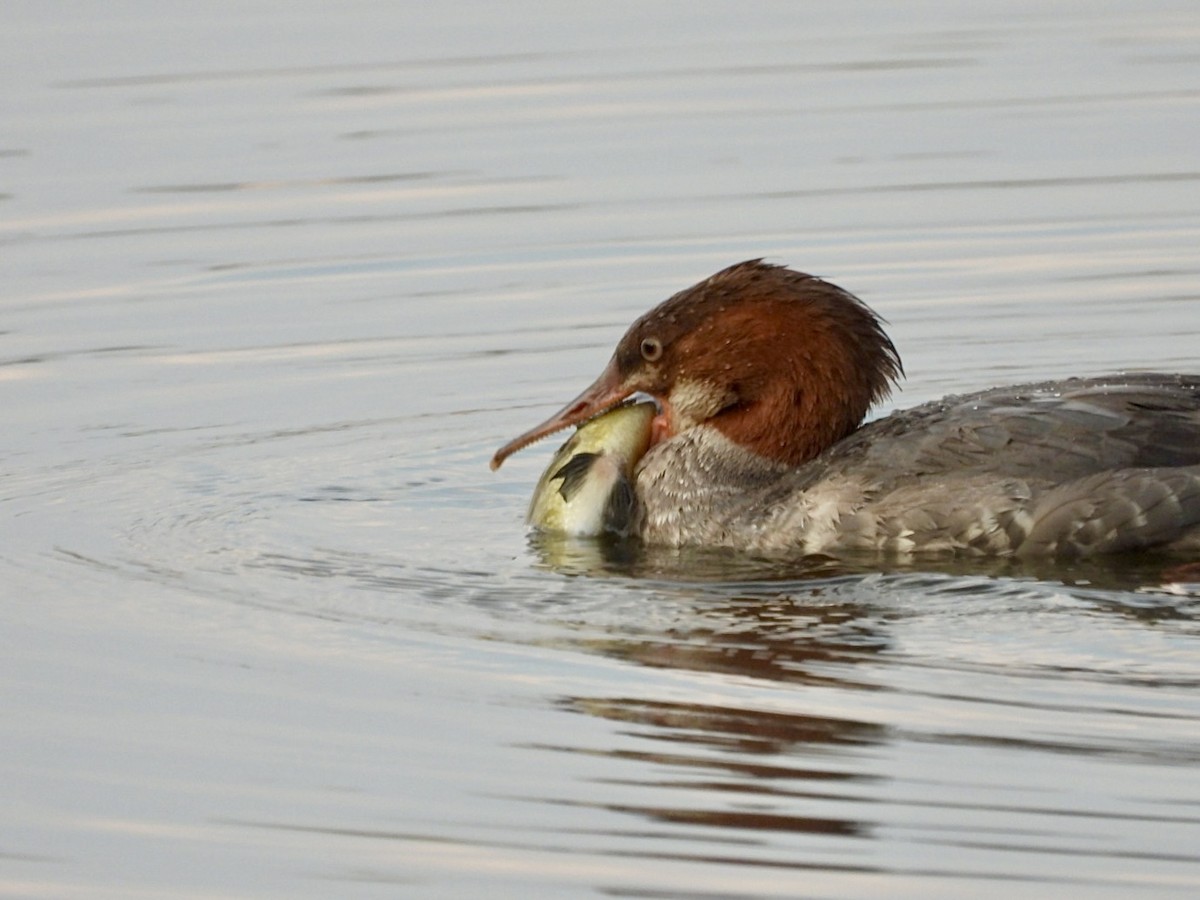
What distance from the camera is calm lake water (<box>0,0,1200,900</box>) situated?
700cm

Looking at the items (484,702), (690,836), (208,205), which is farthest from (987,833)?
(208,205)

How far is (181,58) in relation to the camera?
19906 millimetres

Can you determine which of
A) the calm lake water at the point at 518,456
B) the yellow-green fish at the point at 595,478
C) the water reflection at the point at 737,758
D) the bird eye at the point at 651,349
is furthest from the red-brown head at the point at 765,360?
the water reflection at the point at 737,758

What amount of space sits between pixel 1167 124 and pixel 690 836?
11.7 meters

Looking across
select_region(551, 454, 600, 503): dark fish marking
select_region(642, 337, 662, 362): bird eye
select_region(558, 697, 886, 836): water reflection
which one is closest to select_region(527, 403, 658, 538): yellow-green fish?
select_region(551, 454, 600, 503): dark fish marking

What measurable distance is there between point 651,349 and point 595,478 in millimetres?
595

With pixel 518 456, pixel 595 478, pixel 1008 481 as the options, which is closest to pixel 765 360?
pixel 595 478

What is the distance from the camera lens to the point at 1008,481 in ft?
31.7

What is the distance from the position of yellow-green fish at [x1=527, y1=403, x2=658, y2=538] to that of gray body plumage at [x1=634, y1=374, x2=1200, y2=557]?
540 millimetres

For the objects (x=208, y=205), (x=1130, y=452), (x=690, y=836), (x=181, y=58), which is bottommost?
(x=690, y=836)

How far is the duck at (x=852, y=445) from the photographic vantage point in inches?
376

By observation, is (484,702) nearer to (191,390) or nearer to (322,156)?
(191,390)

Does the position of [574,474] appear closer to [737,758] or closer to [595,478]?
[595,478]

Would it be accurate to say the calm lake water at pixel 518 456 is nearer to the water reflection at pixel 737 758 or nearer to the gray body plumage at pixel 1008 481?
the water reflection at pixel 737 758
